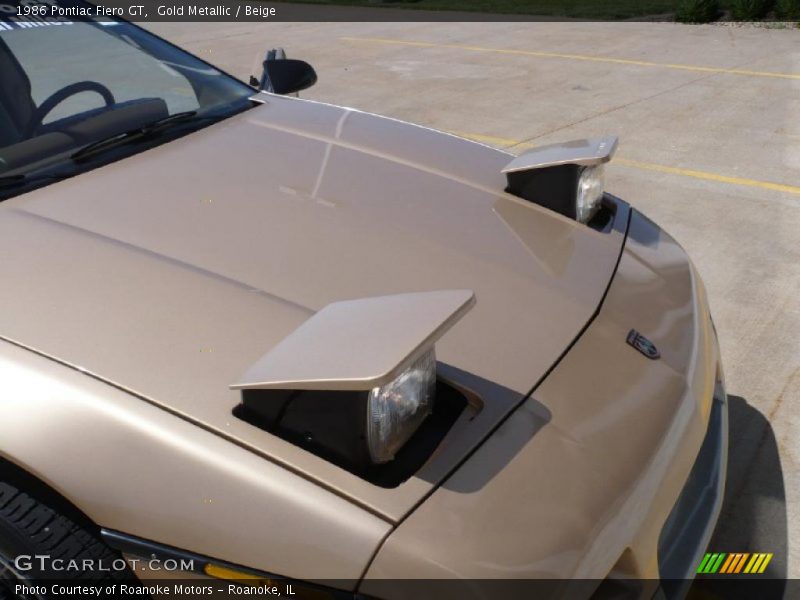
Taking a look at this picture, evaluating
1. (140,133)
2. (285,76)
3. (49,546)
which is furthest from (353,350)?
(285,76)

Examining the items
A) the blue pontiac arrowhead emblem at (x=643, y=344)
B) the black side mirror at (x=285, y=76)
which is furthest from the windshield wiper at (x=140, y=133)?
the blue pontiac arrowhead emblem at (x=643, y=344)

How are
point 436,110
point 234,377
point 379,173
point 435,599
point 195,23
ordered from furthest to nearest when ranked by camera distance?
1. point 195,23
2. point 436,110
3. point 379,173
4. point 234,377
5. point 435,599

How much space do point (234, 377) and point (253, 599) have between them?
1.30 ft

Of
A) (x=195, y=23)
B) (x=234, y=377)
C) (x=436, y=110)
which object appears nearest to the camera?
(x=234, y=377)

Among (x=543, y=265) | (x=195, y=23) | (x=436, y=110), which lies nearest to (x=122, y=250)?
(x=543, y=265)

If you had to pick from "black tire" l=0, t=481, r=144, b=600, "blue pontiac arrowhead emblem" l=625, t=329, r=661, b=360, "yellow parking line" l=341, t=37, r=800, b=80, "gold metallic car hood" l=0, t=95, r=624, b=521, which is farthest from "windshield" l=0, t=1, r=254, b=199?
"yellow parking line" l=341, t=37, r=800, b=80

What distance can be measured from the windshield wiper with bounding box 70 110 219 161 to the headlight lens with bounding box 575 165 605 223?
1.16 metres

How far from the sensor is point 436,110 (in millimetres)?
7547

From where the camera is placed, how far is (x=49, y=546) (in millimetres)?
1631

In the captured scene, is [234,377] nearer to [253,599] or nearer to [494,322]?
[253,599]

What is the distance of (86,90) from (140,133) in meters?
0.43

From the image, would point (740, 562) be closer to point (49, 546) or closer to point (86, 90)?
point (49, 546)

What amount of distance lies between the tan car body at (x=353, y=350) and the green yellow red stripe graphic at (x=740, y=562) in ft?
2.05

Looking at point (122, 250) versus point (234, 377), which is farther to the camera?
point (122, 250)
